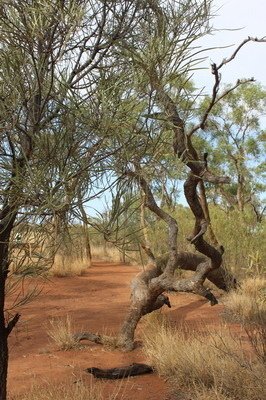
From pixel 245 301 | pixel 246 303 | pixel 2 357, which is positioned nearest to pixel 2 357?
pixel 2 357

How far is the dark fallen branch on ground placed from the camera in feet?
22.2

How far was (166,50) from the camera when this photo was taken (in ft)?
11.2

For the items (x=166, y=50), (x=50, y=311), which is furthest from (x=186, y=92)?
(x=50, y=311)

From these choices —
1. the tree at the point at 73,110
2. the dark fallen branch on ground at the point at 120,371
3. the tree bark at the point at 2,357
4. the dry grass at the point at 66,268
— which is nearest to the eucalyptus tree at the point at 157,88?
the tree at the point at 73,110

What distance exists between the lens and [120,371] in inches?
272

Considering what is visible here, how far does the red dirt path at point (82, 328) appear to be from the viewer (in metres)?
6.66

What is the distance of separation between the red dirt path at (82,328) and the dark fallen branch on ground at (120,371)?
3.5 inches

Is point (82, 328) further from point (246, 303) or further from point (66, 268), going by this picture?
point (66, 268)

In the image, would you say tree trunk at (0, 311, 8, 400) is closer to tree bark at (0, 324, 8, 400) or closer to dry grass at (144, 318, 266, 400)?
tree bark at (0, 324, 8, 400)

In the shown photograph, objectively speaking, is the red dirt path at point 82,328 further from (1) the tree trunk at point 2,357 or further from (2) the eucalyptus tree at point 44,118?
(2) the eucalyptus tree at point 44,118

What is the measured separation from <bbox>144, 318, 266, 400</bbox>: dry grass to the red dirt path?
0.25 m

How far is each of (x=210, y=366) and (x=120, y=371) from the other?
4.45 feet

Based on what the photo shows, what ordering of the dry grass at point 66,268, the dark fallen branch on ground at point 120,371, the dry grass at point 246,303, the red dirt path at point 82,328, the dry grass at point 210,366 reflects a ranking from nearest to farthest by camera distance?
the dry grass at point 210,366 < the red dirt path at point 82,328 < the dark fallen branch on ground at point 120,371 < the dry grass at point 246,303 < the dry grass at point 66,268

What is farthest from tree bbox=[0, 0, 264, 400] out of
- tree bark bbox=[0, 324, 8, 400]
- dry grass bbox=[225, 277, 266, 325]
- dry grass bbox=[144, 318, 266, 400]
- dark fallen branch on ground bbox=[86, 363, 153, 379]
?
dry grass bbox=[225, 277, 266, 325]
